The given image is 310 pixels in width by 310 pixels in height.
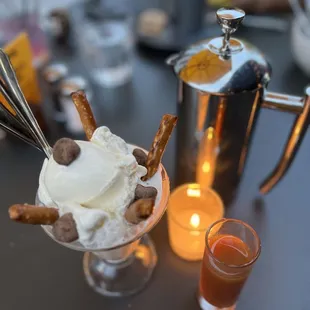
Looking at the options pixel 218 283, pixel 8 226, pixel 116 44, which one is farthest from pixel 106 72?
pixel 218 283

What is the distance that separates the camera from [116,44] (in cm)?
89

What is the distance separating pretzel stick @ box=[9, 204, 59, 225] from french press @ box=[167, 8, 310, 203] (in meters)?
0.25

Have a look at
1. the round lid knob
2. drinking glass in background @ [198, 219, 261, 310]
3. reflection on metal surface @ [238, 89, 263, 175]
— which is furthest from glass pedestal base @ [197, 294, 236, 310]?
the round lid knob

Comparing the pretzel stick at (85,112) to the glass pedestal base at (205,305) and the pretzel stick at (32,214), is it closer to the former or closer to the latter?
the pretzel stick at (32,214)

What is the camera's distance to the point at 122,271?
1.99 feet

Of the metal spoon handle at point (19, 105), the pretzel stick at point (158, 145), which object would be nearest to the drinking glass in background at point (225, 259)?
the pretzel stick at point (158, 145)

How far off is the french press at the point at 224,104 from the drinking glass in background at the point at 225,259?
0.14 metres

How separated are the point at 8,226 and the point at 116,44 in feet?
1.49

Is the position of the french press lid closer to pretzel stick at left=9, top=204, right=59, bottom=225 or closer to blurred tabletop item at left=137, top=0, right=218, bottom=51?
pretzel stick at left=9, top=204, right=59, bottom=225

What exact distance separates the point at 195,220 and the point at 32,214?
275 mm

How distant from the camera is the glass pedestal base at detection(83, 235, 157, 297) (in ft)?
1.89

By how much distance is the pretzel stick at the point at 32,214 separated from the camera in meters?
0.40

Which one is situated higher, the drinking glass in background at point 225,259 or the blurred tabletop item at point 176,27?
the blurred tabletop item at point 176,27

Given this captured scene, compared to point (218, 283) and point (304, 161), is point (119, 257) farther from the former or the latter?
point (304, 161)
